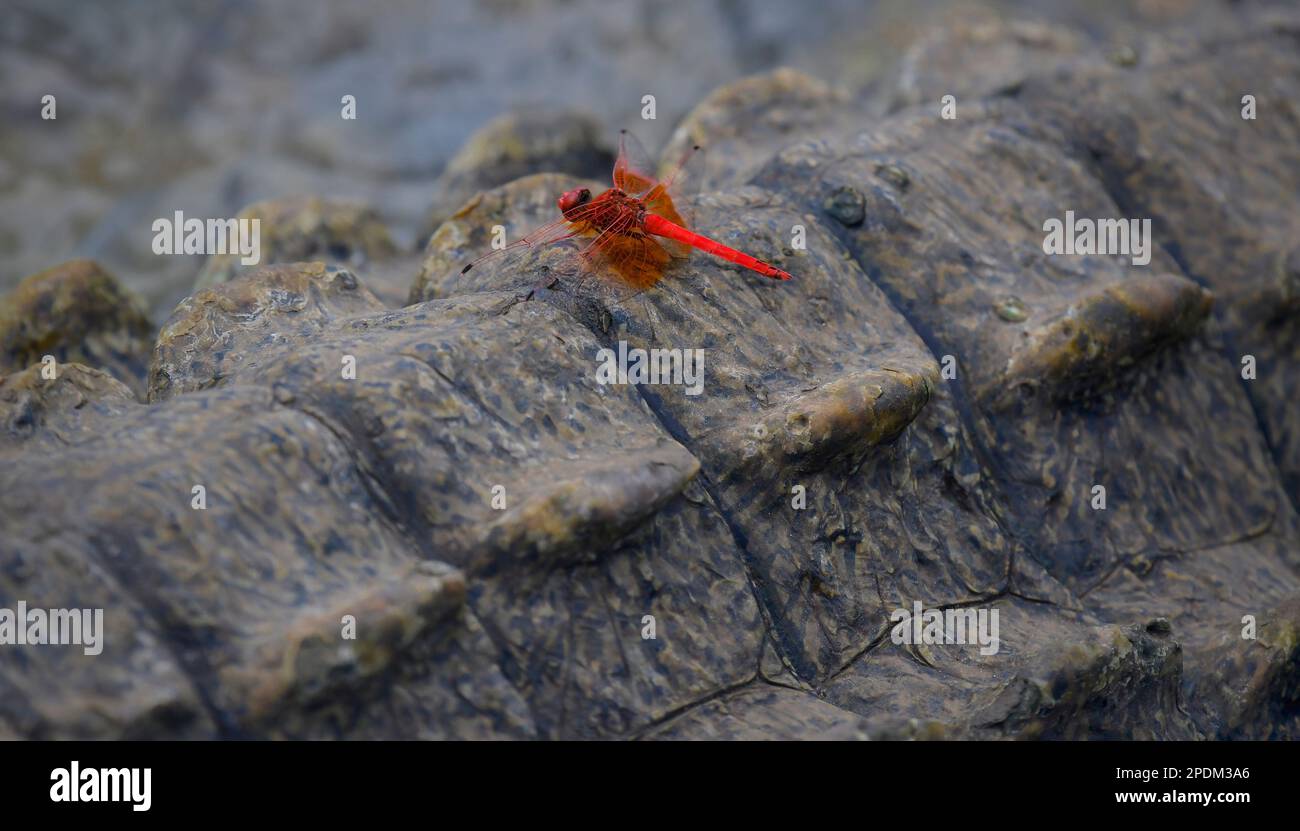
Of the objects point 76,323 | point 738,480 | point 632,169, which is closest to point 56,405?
point 76,323

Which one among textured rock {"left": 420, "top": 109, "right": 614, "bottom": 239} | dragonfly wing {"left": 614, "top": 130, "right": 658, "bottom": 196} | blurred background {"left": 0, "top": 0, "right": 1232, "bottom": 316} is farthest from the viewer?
blurred background {"left": 0, "top": 0, "right": 1232, "bottom": 316}

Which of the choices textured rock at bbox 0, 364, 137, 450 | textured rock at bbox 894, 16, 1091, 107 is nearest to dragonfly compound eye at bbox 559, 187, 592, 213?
textured rock at bbox 0, 364, 137, 450

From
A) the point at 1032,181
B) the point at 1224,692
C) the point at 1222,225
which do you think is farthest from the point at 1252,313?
the point at 1224,692

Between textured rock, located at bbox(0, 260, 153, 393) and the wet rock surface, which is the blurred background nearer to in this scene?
textured rock, located at bbox(0, 260, 153, 393)

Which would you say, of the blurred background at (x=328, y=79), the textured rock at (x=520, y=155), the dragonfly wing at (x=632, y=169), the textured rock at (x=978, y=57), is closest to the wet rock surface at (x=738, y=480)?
the dragonfly wing at (x=632, y=169)

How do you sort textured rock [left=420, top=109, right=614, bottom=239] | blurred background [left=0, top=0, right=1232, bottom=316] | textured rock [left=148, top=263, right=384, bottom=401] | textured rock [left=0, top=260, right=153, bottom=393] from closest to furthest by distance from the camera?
textured rock [left=148, top=263, right=384, bottom=401] → textured rock [left=0, top=260, right=153, bottom=393] → textured rock [left=420, top=109, right=614, bottom=239] → blurred background [left=0, top=0, right=1232, bottom=316]

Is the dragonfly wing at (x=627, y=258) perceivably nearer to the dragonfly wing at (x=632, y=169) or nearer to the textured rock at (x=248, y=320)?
the dragonfly wing at (x=632, y=169)

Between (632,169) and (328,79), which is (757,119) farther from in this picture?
(328,79)
